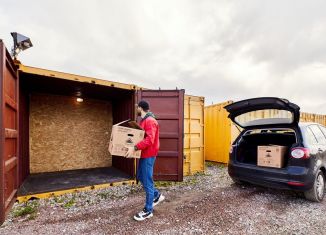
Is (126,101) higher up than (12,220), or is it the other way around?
(126,101)

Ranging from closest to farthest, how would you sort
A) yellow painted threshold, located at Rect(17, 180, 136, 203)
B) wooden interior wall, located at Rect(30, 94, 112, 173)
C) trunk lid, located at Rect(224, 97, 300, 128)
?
trunk lid, located at Rect(224, 97, 300, 128), yellow painted threshold, located at Rect(17, 180, 136, 203), wooden interior wall, located at Rect(30, 94, 112, 173)

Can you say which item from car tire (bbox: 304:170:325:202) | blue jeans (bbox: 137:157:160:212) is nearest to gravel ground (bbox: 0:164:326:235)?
car tire (bbox: 304:170:325:202)

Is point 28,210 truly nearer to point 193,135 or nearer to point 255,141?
point 193,135

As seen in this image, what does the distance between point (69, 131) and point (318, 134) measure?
23.4 feet

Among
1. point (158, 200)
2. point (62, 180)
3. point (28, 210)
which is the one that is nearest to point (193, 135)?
point (158, 200)

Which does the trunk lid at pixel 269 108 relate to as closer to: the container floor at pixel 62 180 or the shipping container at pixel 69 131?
the shipping container at pixel 69 131

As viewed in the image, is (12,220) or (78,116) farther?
(78,116)

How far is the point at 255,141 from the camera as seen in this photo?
192 inches

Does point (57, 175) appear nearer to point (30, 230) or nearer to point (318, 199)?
point (30, 230)

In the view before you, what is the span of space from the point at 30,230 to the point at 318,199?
16.5ft

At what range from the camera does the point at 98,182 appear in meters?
5.17

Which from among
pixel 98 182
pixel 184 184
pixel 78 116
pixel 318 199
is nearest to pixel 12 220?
pixel 98 182

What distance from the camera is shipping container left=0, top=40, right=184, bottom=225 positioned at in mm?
4047

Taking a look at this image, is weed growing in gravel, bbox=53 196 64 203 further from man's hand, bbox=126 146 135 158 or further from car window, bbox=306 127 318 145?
car window, bbox=306 127 318 145
